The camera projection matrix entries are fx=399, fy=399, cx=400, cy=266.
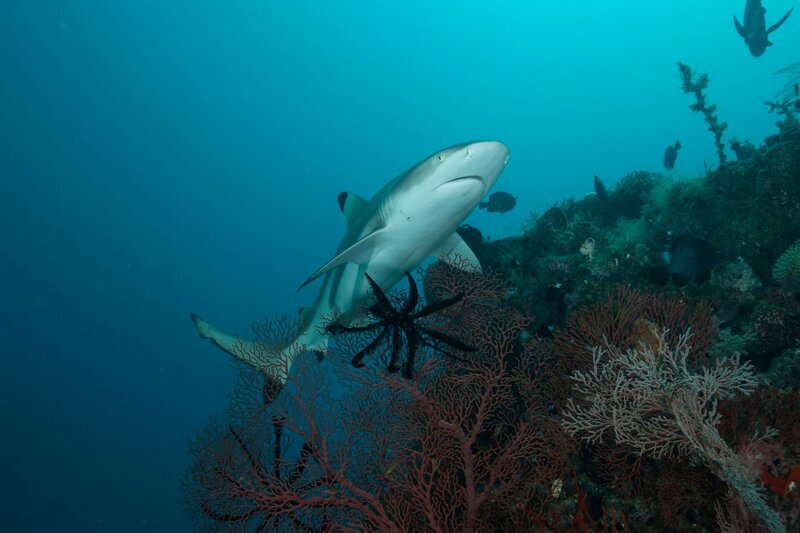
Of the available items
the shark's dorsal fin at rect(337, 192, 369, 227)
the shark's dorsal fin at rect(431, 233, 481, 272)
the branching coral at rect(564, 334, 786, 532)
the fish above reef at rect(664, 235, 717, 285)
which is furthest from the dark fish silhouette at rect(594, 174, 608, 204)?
the branching coral at rect(564, 334, 786, 532)

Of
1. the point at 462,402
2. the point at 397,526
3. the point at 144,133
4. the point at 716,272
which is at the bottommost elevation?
the point at 397,526

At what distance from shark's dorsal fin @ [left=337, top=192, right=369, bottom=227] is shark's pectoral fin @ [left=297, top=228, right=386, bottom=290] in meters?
1.31

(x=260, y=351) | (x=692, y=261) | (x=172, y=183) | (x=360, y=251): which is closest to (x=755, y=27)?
(x=692, y=261)

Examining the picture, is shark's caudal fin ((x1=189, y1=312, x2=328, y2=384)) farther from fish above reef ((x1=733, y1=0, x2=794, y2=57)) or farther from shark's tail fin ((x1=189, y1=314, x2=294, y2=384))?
fish above reef ((x1=733, y1=0, x2=794, y2=57))

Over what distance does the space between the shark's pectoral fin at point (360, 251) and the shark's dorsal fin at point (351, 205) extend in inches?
51.7

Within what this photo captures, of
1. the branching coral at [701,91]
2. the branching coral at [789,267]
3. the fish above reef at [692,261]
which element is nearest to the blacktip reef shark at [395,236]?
the fish above reef at [692,261]

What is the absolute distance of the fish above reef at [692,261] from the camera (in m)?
5.91

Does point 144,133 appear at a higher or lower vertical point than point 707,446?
higher

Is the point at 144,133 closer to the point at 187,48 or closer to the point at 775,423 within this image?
the point at 187,48

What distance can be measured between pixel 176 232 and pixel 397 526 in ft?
487

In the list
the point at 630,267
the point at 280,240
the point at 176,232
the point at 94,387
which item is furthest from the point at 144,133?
the point at 630,267

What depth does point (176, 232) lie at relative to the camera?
432 feet

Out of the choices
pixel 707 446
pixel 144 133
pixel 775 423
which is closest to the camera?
pixel 707 446

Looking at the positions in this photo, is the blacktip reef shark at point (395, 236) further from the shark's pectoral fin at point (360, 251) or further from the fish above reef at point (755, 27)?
the fish above reef at point (755, 27)
